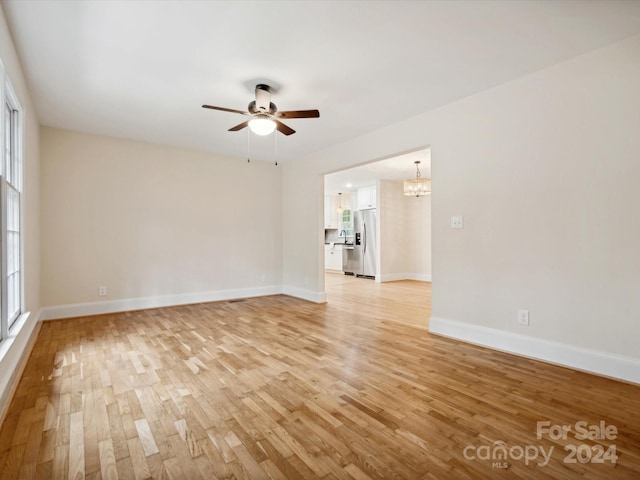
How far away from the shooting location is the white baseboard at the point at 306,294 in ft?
17.9

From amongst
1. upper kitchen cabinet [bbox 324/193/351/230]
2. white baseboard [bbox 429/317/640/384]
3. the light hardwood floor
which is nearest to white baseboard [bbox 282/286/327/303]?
the light hardwood floor

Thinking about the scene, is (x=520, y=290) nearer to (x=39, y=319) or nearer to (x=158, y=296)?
(x=158, y=296)

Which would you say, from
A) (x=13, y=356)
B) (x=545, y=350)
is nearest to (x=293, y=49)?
(x=13, y=356)

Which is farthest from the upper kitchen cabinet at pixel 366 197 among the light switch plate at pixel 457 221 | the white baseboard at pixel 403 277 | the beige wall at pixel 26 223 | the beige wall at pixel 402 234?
the beige wall at pixel 26 223

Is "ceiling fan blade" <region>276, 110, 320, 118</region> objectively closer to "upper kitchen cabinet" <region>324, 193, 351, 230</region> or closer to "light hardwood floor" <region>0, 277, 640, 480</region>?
"light hardwood floor" <region>0, 277, 640, 480</region>

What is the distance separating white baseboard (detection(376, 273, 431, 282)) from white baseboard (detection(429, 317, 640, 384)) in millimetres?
4587

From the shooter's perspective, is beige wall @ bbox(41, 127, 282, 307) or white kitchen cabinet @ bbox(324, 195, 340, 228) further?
white kitchen cabinet @ bbox(324, 195, 340, 228)

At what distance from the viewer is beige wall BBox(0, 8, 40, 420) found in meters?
2.16

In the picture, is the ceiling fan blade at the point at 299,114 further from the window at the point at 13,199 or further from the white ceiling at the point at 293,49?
the window at the point at 13,199

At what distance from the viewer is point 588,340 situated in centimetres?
256

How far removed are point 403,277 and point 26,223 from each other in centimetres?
762

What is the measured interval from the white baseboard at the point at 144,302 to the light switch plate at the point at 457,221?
12.6ft

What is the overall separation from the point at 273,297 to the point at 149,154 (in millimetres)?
3165

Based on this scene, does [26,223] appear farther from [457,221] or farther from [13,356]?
[457,221]
